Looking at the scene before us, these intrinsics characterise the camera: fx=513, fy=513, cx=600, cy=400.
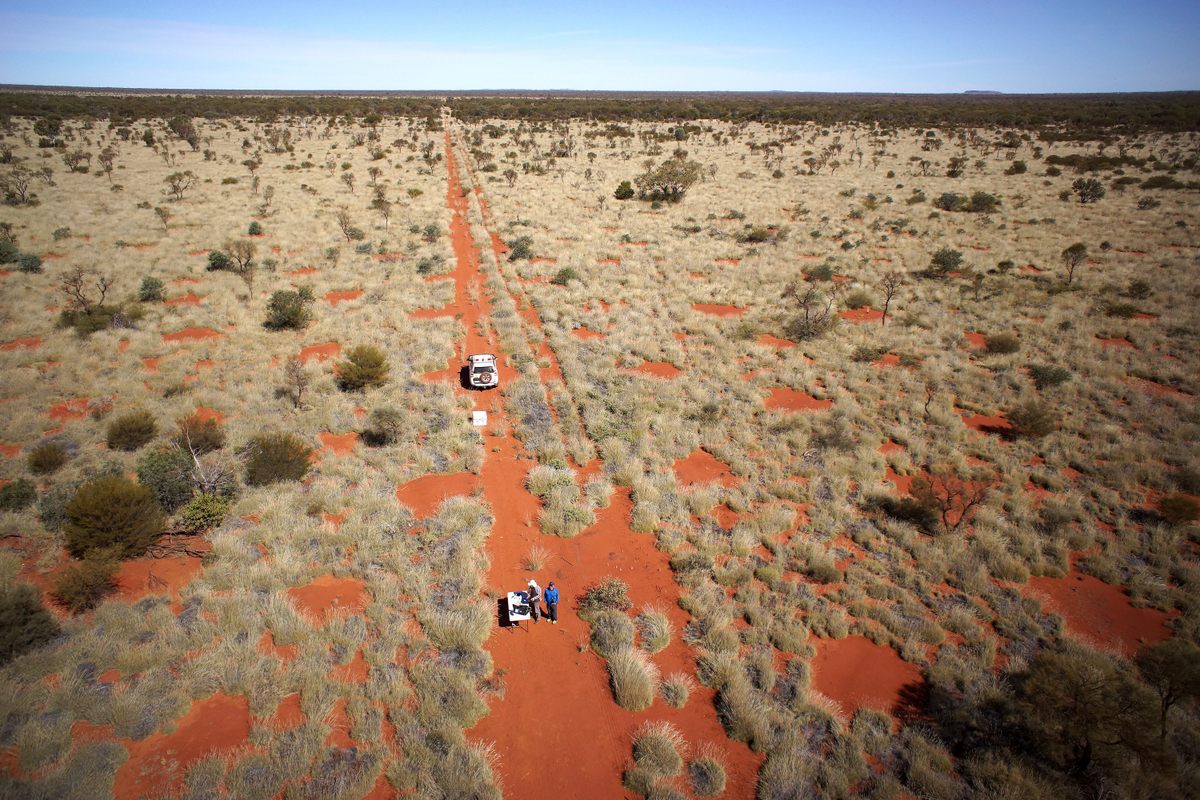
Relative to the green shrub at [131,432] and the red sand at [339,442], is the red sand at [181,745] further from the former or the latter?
the green shrub at [131,432]

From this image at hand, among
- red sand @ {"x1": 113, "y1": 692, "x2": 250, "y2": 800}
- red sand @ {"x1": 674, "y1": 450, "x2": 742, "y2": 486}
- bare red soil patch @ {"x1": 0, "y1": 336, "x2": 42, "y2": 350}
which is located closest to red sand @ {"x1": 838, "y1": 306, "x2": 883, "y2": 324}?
red sand @ {"x1": 674, "y1": 450, "x2": 742, "y2": 486}

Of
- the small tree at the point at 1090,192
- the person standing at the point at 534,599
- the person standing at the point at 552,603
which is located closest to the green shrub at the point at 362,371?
the person standing at the point at 534,599

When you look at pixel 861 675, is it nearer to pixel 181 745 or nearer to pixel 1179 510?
pixel 1179 510

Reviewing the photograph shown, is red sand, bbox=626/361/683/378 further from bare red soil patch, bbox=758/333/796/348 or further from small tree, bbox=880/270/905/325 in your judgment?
small tree, bbox=880/270/905/325

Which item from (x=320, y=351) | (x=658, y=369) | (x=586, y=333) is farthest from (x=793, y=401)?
(x=320, y=351)

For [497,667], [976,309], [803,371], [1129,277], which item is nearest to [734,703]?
[497,667]
